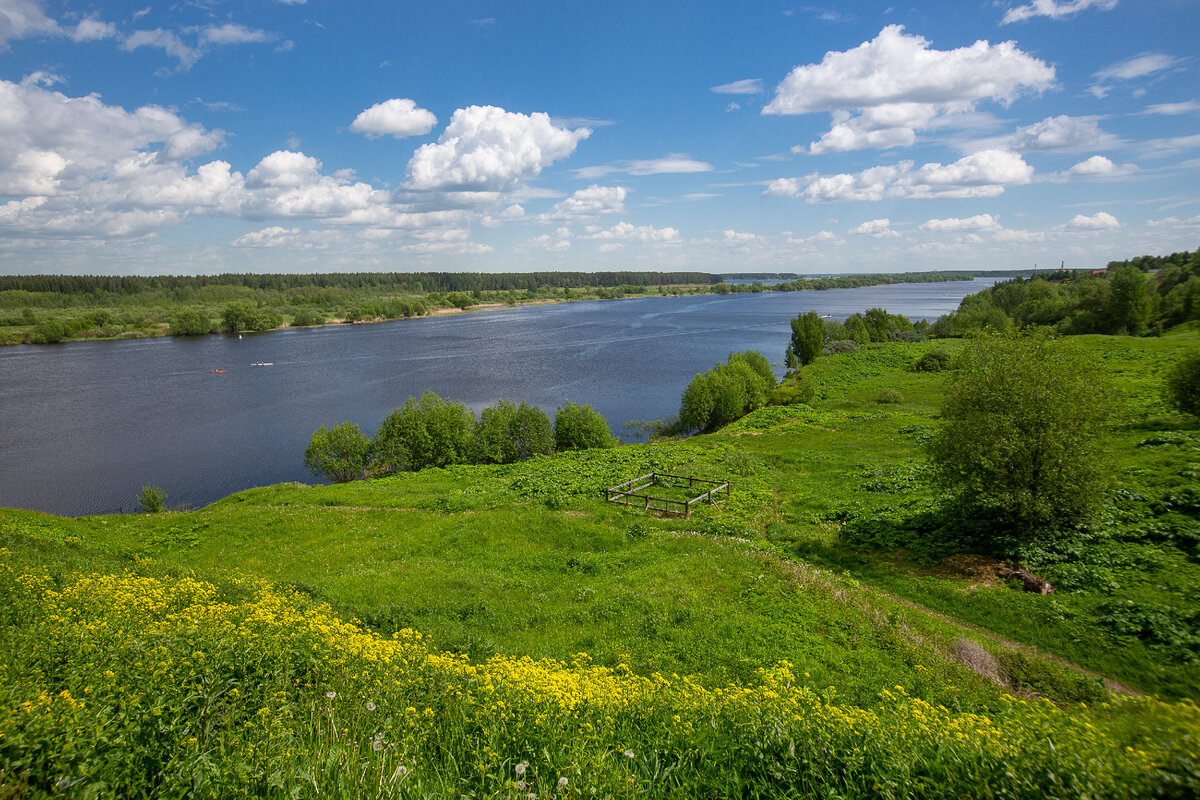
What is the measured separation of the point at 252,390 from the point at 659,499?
229 feet

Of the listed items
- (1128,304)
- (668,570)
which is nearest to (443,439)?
(668,570)


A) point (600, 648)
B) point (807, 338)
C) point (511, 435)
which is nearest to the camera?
point (600, 648)

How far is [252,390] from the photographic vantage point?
7262 cm

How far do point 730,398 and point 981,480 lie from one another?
37.6 meters

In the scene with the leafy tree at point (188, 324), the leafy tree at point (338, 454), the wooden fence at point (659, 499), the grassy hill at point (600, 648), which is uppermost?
the leafy tree at point (188, 324)

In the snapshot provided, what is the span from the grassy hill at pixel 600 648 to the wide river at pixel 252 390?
74.0ft

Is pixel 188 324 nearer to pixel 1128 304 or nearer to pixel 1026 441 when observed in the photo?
pixel 1026 441

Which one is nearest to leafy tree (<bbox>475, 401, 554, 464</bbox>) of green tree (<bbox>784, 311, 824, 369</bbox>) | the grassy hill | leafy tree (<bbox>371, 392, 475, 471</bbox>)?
leafy tree (<bbox>371, 392, 475, 471</bbox>)

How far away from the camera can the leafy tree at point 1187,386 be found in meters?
28.6

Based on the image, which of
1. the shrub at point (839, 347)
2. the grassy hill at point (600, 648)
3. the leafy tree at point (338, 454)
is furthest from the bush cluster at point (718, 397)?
the shrub at point (839, 347)

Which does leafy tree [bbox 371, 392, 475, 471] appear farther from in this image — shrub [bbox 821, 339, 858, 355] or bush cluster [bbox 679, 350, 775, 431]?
shrub [bbox 821, 339, 858, 355]

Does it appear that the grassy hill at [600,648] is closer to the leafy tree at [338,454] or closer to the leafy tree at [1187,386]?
the leafy tree at [1187,386]

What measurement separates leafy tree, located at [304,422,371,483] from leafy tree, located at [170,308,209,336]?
123034 mm

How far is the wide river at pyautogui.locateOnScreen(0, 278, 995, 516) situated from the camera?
4506 centimetres
